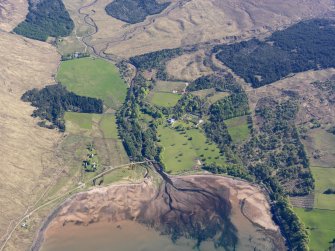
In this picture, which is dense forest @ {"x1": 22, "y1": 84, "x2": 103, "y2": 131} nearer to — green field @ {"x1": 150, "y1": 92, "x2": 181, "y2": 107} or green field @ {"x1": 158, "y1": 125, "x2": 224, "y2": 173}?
green field @ {"x1": 150, "y1": 92, "x2": 181, "y2": 107}

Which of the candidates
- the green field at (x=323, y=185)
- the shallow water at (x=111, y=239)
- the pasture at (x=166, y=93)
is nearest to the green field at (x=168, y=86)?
the pasture at (x=166, y=93)

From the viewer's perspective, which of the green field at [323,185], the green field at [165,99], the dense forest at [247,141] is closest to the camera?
the green field at [323,185]

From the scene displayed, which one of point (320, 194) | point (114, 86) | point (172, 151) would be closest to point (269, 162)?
point (320, 194)

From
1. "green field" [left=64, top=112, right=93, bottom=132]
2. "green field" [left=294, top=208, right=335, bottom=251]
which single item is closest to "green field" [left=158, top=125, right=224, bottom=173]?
"green field" [left=64, top=112, right=93, bottom=132]

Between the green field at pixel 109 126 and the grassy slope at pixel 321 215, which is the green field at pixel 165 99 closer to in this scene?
the green field at pixel 109 126

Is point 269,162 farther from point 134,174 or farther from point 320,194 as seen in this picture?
point 134,174

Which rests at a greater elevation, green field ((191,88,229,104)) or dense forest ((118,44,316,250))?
dense forest ((118,44,316,250))

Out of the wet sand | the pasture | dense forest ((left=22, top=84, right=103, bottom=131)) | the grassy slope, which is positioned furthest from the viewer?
the pasture

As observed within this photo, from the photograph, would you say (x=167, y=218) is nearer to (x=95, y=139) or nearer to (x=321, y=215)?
(x=321, y=215)
